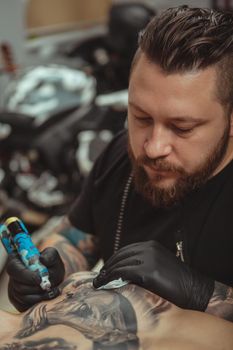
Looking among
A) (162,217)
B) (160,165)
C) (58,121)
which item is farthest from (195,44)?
(58,121)

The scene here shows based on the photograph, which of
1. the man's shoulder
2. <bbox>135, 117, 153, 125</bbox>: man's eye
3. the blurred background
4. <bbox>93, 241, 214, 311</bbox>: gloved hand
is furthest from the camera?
the blurred background

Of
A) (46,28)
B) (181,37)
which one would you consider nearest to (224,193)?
(181,37)

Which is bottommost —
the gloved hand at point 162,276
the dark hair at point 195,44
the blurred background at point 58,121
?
the blurred background at point 58,121

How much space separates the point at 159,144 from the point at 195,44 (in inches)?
9.7

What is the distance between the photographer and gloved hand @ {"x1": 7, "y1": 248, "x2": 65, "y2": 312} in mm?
1264

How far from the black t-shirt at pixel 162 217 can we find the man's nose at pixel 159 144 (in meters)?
0.17

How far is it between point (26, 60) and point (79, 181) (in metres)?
2.20

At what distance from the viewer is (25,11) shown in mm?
4656

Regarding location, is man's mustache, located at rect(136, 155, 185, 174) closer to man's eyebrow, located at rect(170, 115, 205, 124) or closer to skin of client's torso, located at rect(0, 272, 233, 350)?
man's eyebrow, located at rect(170, 115, 205, 124)

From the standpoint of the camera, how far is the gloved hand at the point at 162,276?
3.91ft

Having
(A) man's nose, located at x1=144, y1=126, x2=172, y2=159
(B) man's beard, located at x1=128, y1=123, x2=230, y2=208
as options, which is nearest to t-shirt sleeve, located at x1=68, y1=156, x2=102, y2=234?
(B) man's beard, located at x1=128, y1=123, x2=230, y2=208

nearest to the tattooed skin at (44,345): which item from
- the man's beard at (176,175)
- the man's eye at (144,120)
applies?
the man's beard at (176,175)

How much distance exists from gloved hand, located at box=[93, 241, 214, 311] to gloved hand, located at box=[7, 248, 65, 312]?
0.11 meters

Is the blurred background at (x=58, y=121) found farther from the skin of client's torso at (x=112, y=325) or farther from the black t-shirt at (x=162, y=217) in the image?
the skin of client's torso at (x=112, y=325)
